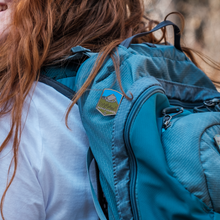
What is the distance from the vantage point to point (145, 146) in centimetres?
42

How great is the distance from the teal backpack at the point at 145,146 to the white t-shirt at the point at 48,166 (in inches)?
1.5

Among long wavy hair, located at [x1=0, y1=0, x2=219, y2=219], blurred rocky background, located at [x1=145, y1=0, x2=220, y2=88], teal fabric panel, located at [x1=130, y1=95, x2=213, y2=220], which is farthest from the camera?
blurred rocky background, located at [x1=145, y1=0, x2=220, y2=88]

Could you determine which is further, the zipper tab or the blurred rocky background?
the blurred rocky background

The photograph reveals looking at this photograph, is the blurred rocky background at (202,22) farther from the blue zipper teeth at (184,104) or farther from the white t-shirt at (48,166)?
the white t-shirt at (48,166)

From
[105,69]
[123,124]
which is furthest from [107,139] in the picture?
[105,69]

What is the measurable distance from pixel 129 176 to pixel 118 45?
0.33 meters

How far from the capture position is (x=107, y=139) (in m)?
0.46

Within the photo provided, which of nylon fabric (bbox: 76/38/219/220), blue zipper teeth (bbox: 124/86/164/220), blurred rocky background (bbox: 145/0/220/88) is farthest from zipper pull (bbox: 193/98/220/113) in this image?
blurred rocky background (bbox: 145/0/220/88)

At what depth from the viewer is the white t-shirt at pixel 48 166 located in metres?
0.47

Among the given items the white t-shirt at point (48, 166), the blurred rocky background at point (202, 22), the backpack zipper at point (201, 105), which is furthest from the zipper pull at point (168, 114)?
the blurred rocky background at point (202, 22)

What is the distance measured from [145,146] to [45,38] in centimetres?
39

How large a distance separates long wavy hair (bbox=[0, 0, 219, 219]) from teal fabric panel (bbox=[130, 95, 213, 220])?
0.14 metres

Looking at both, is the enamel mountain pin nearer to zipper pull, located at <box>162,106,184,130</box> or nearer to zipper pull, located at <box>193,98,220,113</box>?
zipper pull, located at <box>162,106,184,130</box>

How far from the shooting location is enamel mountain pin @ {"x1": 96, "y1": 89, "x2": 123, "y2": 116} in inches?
18.3
